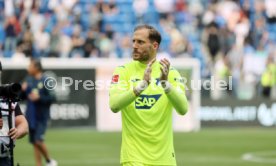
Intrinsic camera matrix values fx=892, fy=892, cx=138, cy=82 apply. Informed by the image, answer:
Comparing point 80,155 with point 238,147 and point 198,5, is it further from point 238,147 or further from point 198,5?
point 198,5

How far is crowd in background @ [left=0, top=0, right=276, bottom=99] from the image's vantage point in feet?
100

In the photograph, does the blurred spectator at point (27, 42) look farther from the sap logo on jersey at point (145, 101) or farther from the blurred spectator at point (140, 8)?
the sap logo on jersey at point (145, 101)

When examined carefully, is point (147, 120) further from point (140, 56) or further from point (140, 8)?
point (140, 8)

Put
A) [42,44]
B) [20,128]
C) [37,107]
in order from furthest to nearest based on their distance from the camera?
[42,44], [37,107], [20,128]

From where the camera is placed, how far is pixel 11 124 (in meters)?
8.07

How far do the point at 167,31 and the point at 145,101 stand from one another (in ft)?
78.0

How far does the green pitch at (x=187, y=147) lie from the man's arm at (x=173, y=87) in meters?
9.47

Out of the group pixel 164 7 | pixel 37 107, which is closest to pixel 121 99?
pixel 37 107

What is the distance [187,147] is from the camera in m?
22.4

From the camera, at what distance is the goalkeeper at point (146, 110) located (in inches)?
356

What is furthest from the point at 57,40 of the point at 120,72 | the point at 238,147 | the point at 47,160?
the point at 120,72

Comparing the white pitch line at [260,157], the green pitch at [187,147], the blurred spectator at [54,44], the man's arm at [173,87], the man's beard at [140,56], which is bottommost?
the white pitch line at [260,157]

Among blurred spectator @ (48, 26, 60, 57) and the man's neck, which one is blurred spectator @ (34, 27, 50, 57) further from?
the man's neck

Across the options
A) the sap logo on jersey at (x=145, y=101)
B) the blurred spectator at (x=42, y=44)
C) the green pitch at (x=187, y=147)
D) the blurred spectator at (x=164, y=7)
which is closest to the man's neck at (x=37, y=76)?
the green pitch at (x=187, y=147)
